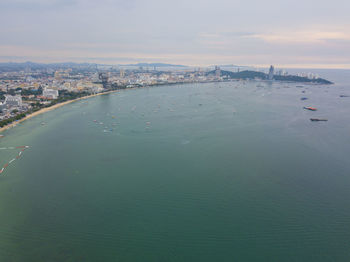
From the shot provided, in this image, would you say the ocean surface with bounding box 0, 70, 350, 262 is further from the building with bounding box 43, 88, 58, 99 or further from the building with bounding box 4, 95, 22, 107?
the building with bounding box 43, 88, 58, 99

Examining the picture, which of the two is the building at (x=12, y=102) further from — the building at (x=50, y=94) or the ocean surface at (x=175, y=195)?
the ocean surface at (x=175, y=195)

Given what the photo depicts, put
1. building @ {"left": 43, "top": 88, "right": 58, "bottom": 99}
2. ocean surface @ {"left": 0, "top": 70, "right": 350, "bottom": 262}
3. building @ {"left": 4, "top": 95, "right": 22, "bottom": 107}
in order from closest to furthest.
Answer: ocean surface @ {"left": 0, "top": 70, "right": 350, "bottom": 262}
building @ {"left": 4, "top": 95, "right": 22, "bottom": 107}
building @ {"left": 43, "top": 88, "right": 58, "bottom": 99}

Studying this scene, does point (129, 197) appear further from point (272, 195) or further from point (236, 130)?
point (236, 130)

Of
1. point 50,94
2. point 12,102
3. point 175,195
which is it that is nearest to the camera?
point 175,195

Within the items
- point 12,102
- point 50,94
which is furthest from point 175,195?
point 50,94

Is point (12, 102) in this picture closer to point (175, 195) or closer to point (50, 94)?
point (50, 94)

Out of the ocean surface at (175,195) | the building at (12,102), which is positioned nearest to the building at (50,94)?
the building at (12,102)

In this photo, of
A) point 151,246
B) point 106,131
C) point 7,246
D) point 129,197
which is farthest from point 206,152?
point 7,246

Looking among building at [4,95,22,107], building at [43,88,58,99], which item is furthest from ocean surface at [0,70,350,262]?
building at [43,88,58,99]

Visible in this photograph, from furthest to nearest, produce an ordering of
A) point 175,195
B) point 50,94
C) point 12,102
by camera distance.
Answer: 1. point 50,94
2. point 12,102
3. point 175,195
